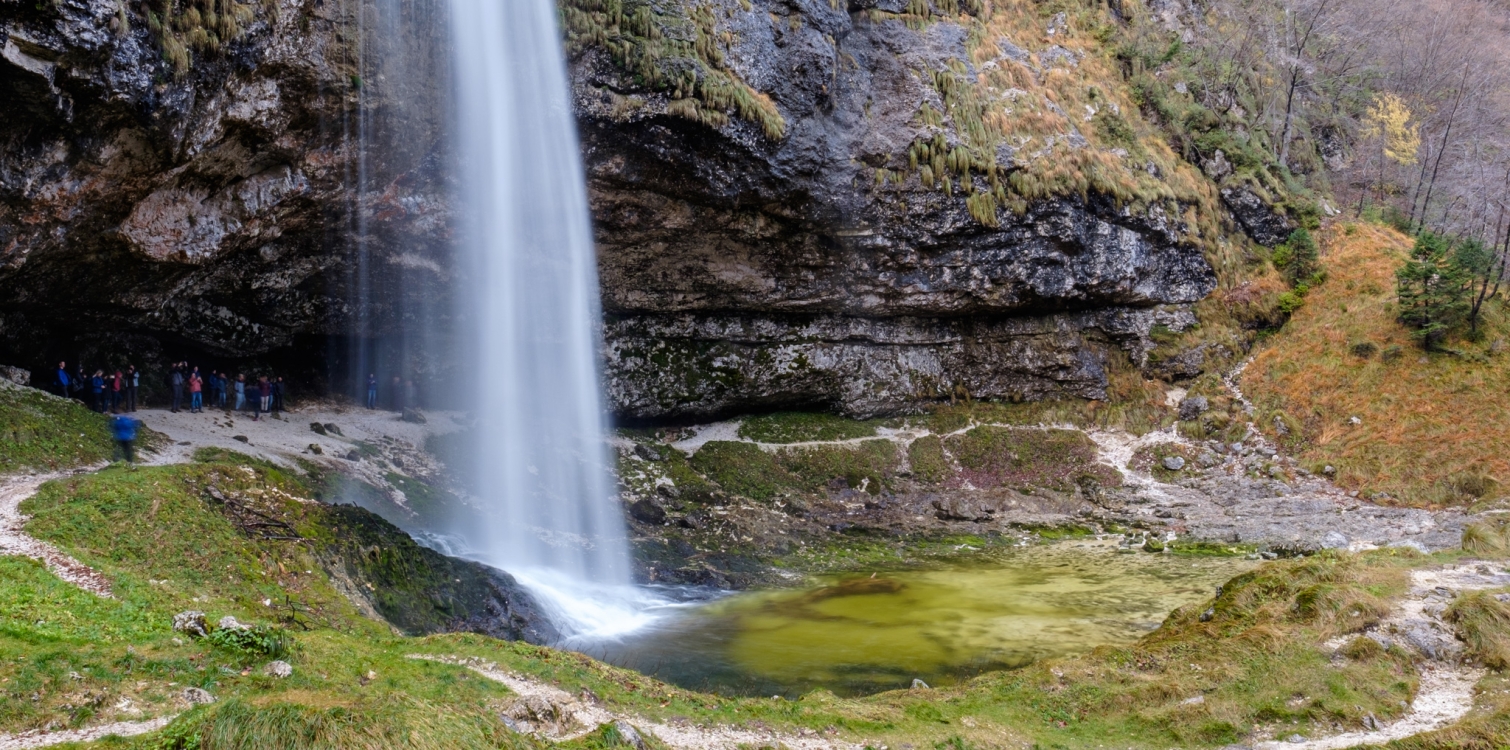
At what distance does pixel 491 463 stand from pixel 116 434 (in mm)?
10138

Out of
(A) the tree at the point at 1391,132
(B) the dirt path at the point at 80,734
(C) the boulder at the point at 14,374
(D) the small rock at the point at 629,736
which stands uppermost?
(A) the tree at the point at 1391,132

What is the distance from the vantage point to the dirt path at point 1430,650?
9219 mm

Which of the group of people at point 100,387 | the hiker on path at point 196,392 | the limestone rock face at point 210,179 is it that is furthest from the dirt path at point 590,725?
the hiker on path at point 196,392

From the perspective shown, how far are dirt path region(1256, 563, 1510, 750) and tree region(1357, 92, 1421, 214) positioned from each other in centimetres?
3448

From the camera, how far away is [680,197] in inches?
1038

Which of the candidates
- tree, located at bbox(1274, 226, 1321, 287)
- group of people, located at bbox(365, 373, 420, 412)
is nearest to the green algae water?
group of people, located at bbox(365, 373, 420, 412)

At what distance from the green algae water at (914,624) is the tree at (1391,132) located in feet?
105

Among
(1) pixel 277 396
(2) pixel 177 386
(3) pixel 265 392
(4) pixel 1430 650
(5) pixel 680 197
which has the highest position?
(5) pixel 680 197

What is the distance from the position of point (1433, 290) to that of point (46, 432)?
4052cm

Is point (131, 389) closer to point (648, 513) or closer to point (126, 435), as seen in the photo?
point (126, 435)

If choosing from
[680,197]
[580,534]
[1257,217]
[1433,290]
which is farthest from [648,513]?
[1257,217]

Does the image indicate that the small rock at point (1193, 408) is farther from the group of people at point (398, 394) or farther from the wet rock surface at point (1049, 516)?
the group of people at point (398, 394)

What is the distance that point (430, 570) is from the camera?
15.7 metres

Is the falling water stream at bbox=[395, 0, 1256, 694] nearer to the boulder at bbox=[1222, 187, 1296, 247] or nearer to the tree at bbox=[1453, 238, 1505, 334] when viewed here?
the tree at bbox=[1453, 238, 1505, 334]
